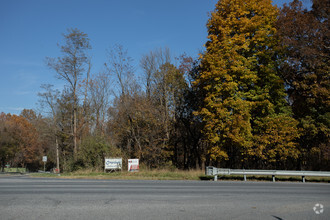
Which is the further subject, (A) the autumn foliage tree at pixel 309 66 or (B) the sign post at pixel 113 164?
(B) the sign post at pixel 113 164

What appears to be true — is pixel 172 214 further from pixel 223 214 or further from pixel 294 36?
pixel 294 36

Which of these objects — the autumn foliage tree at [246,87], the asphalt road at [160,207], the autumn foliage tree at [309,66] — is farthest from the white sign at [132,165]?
the asphalt road at [160,207]

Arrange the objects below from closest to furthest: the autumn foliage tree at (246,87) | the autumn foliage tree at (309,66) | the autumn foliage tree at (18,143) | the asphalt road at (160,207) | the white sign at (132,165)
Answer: the asphalt road at (160,207) < the autumn foliage tree at (309,66) < the autumn foliage tree at (246,87) < the white sign at (132,165) < the autumn foliage tree at (18,143)

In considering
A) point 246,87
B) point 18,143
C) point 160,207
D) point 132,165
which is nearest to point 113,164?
point 132,165

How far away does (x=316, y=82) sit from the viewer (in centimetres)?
2164

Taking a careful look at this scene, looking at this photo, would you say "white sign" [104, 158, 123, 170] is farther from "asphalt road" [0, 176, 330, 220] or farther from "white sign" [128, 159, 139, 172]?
"asphalt road" [0, 176, 330, 220]

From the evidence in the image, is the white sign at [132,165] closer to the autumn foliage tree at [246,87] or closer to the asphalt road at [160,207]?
the autumn foliage tree at [246,87]

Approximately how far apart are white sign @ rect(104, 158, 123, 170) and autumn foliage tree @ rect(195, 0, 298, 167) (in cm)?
807

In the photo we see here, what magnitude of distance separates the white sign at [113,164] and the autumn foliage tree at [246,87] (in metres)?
8.07

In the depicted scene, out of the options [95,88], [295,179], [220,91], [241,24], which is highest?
[241,24]

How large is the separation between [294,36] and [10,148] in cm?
6199

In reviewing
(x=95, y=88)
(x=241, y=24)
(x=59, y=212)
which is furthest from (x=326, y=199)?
(x=95, y=88)

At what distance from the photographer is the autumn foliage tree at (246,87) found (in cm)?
2264

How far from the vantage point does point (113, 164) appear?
25.0 metres
